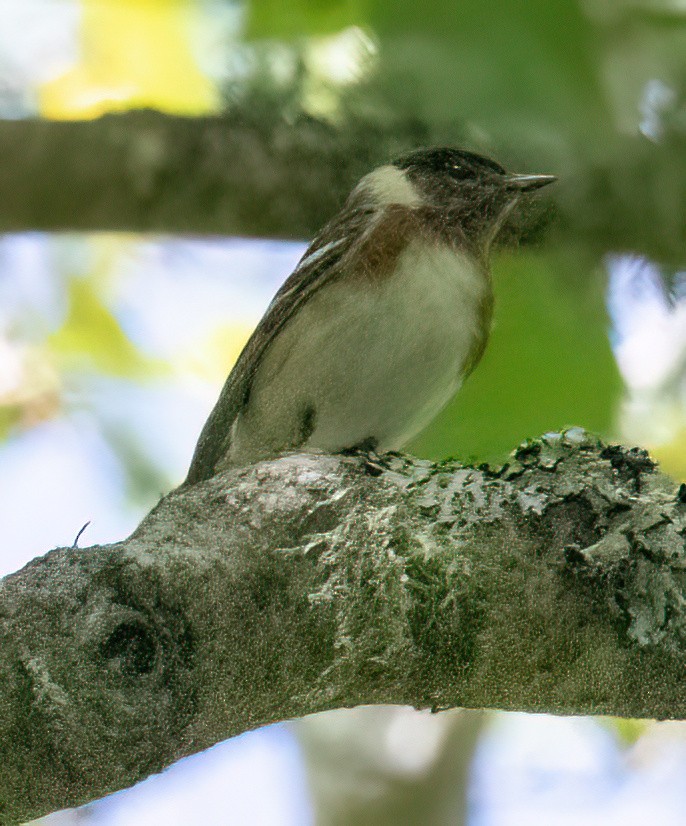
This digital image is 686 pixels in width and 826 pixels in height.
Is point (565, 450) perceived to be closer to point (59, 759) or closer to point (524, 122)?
point (59, 759)

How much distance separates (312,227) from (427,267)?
73 centimetres

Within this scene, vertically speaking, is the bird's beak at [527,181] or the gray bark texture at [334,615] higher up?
the bird's beak at [527,181]

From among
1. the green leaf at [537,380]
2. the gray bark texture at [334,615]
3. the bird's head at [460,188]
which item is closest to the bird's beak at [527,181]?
the bird's head at [460,188]

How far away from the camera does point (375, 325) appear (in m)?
3.52

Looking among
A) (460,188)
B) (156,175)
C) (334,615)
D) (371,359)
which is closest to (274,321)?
(371,359)

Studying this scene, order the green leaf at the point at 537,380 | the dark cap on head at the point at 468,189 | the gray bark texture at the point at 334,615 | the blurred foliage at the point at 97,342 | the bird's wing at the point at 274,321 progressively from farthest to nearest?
the blurred foliage at the point at 97,342
the dark cap on head at the point at 468,189
the bird's wing at the point at 274,321
the green leaf at the point at 537,380
the gray bark texture at the point at 334,615

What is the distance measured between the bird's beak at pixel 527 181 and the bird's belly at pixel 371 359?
0.34 m

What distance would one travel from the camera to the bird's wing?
3.80 m

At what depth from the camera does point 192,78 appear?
17.5 feet

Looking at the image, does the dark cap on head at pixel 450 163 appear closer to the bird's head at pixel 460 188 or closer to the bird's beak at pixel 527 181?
the bird's head at pixel 460 188

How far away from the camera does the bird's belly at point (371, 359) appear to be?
3.53 m

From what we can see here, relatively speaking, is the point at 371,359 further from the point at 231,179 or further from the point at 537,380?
the point at 231,179

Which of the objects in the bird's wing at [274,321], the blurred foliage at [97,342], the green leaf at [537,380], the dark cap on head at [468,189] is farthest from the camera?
the blurred foliage at [97,342]

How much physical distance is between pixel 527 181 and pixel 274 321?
0.98 m
